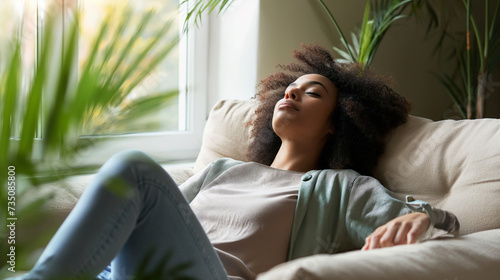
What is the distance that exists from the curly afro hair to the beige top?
17 cm

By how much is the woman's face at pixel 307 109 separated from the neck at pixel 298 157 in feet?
0.09

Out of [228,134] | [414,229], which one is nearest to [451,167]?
[414,229]

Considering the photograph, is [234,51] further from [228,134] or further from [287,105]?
[287,105]

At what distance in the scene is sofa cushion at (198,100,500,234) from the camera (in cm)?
142

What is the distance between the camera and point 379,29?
2.28m

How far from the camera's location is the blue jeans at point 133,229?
90 centimetres

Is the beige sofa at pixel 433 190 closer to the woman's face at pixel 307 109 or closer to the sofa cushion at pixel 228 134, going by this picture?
the sofa cushion at pixel 228 134

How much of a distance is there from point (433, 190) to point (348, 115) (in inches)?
12.8

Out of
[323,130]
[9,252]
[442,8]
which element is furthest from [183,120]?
[9,252]

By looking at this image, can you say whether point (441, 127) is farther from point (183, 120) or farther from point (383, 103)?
point (183, 120)

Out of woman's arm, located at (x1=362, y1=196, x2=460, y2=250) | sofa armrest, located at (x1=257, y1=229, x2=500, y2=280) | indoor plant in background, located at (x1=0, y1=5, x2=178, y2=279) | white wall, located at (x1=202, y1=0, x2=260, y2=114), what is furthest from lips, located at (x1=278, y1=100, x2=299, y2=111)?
indoor plant in background, located at (x1=0, y1=5, x2=178, y2=279)

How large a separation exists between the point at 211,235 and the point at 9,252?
1.23 metres

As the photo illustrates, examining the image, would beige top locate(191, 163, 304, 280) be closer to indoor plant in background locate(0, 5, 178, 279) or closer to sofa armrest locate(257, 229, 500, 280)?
sofa armrest locate(257, 229, 500, 280)

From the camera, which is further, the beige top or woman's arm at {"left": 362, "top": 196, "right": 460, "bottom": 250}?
the beige top
